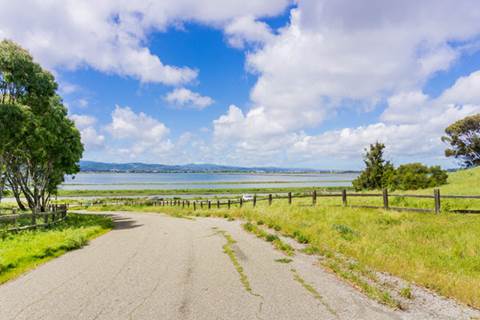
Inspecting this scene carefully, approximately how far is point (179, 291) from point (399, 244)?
933 cm

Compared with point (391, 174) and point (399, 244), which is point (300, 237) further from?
point (391, 174)

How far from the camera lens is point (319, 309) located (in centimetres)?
548

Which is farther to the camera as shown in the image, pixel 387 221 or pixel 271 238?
pixel 387 221

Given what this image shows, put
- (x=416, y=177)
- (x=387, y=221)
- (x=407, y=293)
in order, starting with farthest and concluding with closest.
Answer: (x=416, y=177) → (x=387, y=221) → (x=407, y=293)

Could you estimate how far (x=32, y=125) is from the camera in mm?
21766

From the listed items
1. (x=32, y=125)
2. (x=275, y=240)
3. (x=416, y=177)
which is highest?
(x=32, y=125)

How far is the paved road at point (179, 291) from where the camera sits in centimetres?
540

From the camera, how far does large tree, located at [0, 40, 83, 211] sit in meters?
19.2

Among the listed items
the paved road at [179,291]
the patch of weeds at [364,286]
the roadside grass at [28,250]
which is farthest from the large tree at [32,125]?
the patch of weeds at [364,286]

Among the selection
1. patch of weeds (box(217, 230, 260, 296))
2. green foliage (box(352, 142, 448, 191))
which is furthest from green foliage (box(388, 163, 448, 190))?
patch of weeds (box(217, 230, 260, 296))

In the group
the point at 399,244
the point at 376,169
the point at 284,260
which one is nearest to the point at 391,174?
the point at 376,169

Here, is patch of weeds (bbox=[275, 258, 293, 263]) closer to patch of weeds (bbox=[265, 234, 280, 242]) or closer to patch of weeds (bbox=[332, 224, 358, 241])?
patch of weeds (bbox=[265, 234, 280, 242])

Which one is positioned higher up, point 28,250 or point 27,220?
point 28,250

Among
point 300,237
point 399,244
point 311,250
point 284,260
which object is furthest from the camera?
point 300,237
